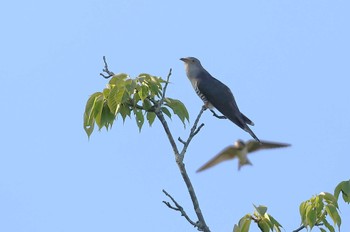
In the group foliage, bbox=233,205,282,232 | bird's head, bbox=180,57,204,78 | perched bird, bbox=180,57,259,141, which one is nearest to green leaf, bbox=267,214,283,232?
foliage, bbox=233,205,282,232

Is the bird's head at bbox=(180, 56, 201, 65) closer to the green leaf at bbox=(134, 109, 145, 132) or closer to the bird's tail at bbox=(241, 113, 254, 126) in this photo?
the bird's tail at bbox=(241, 113, 254, 126)

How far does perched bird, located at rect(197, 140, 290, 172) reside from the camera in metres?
6.65

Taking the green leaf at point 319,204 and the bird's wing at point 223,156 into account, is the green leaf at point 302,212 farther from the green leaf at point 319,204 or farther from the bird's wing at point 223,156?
the bird's wing at point 223,156

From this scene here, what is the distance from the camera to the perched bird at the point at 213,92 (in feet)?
31.4

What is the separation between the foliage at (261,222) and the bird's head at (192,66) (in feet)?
20.4

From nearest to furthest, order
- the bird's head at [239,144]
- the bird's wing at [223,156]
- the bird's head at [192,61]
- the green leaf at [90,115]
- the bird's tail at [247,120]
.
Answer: the green leaf at [90,115], the bird's wing at [223,156], the bird's head at [239,144], the bird's tail at [247,120], the bird's head at [192,61]

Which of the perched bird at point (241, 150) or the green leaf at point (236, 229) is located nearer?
the green leaf at point (236, 229)

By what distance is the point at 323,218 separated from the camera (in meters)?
5.96

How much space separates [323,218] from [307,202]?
0.60 ft

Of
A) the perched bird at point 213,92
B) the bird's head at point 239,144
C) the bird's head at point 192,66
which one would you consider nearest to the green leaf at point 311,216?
the bird's head at point 239,144

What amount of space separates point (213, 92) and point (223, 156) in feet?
13.5

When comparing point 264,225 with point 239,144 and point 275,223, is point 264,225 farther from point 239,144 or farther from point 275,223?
point 239,144

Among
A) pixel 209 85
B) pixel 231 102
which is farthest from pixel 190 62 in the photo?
pixel 231 102

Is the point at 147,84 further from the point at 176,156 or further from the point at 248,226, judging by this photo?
the point at 248,226
